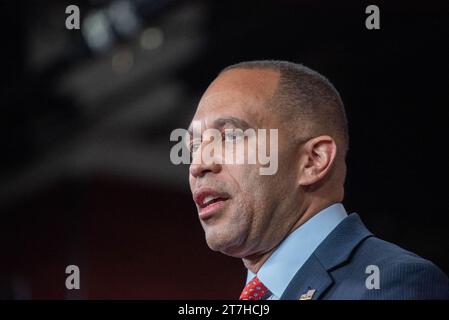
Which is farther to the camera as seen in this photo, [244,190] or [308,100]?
[308,100]

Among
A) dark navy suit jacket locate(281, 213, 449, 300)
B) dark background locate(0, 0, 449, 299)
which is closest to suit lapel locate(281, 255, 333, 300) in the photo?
dark navy suit jacket locate(281, 213, 449, 300)

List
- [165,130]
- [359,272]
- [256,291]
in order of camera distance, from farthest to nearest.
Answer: [165,130], [256,291], [359,272]

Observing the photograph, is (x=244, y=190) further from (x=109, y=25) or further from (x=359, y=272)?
(x=109, y=25)

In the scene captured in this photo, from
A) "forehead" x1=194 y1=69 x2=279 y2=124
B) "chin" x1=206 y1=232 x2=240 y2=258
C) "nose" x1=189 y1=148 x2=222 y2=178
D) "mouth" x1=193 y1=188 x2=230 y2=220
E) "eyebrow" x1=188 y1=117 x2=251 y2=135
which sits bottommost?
"chin" x1=206 y1=232 x2=240 y2=258

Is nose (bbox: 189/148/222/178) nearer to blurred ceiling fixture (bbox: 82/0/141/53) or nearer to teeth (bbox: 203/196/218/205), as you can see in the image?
teeth (bbox: 203/196/218/205)

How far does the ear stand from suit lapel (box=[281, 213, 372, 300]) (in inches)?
6.7

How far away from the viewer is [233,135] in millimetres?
2342

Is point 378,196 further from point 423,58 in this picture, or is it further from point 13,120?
point 13,120

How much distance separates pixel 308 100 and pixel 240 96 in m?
0.21

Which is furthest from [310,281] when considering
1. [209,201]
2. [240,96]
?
[240,96]

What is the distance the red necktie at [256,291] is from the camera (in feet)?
7.38

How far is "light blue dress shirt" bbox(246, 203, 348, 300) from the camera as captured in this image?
7.31 ft

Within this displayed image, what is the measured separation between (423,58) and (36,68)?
1434mm

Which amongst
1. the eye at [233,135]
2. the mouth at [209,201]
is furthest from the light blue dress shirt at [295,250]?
the eye at [233,135]
